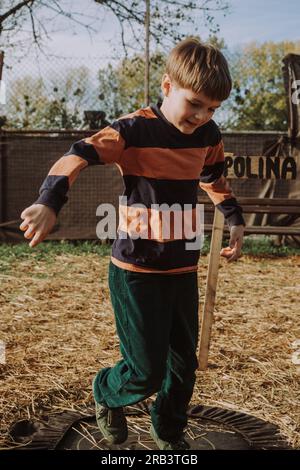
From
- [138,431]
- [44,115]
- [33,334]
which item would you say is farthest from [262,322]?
[44,115]

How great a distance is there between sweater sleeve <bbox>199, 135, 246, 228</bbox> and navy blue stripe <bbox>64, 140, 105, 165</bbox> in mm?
654

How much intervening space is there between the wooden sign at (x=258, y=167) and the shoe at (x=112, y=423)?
1.98 metres

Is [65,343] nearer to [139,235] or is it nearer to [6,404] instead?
[6,404]

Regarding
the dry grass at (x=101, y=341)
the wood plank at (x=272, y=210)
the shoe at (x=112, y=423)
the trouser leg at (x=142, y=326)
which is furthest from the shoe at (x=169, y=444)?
the wood plank at (x=272, y=210)

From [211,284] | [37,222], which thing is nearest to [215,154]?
[37,222]

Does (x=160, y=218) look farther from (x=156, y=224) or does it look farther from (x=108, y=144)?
(x=108, y=144)

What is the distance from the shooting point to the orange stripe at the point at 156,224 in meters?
2.26

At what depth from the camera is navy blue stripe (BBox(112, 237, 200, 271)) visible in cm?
225

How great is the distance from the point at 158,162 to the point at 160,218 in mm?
210

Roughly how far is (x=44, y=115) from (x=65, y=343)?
7.22 meters

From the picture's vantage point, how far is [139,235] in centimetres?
227

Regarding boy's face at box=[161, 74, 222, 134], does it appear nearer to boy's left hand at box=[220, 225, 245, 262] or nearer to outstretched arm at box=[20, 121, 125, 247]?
outstretched arm at box=[20, 121, 125, 247]

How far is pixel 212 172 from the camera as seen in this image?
8.77 feet

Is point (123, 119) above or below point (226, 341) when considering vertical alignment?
above
